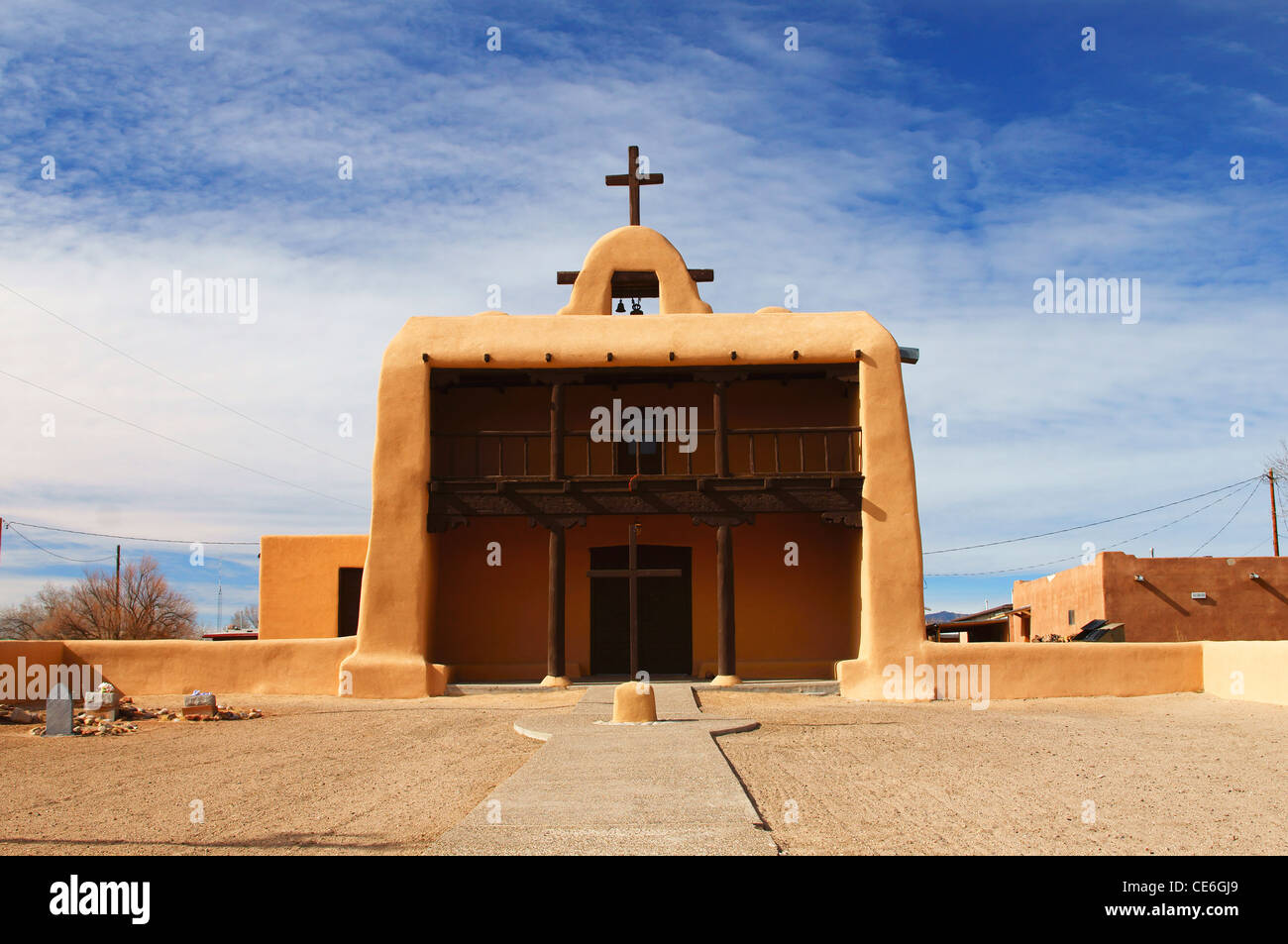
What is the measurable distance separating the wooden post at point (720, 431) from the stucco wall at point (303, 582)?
25.6 feet

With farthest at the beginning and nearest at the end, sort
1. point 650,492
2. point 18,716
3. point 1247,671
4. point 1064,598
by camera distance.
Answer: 1. point 1064,598
2. point 650,492
3. point 1247,671
4. point 18,716

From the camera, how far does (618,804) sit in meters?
7.18

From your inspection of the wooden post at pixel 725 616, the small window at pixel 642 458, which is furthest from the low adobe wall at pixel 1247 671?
the small window at pixel 642 458

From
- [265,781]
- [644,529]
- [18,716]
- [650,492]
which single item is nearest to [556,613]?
[650,492]

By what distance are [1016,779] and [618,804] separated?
3895 mm

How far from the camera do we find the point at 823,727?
40.7 feet

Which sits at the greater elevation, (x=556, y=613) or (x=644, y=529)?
(x=644, y=529)

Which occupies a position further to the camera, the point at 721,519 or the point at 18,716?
the point at 721,519

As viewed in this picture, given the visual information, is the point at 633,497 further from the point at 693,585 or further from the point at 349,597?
the point at 349,597

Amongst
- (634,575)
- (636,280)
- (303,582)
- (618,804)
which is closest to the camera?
(618,804)

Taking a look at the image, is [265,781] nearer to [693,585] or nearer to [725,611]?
[725,611]

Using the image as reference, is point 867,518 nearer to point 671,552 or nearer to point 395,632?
point 671,552
